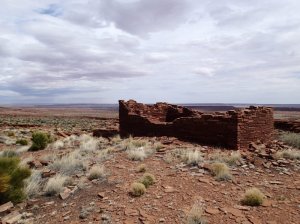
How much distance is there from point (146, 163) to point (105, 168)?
1396 mm

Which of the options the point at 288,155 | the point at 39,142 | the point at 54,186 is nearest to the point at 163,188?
the point at 54,186

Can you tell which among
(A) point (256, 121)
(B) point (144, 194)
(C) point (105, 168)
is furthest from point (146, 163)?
(A) point (256, 121)

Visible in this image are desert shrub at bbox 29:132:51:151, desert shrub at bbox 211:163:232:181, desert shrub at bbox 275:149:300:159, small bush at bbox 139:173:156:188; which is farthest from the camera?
desert shrub at bbox 29:132:51:151

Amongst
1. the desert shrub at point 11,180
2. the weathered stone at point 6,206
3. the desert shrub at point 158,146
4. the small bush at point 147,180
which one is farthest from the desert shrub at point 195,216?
the desert shrub at point 158,146

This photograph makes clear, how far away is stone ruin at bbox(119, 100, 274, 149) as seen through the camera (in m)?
13.3

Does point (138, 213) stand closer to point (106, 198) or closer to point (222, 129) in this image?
point (106, 198)

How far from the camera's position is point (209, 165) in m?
10.5

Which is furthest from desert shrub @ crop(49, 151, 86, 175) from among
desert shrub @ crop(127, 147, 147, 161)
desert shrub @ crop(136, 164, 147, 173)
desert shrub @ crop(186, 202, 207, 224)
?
desert shrub @ crop(186, 202, 207, 224)

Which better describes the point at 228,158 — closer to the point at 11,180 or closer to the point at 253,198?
the point at 253,198

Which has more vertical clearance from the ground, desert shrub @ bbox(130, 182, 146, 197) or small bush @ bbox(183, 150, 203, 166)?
small bush @ bbox(183, 150, 203, 166)

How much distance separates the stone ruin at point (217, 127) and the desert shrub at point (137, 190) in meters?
5.88

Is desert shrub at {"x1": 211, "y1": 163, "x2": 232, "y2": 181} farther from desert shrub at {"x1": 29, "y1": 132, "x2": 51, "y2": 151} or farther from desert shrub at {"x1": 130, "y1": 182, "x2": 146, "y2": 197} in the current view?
desert shrub at {"x1": 29, "y1": 132, "x2": 51, "y2": 151}

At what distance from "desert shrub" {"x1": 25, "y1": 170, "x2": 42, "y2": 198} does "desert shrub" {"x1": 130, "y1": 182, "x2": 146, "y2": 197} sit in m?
2.55

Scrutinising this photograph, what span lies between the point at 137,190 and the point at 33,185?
2.88 m
